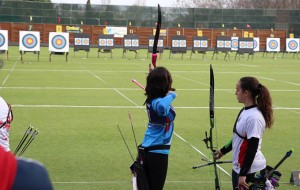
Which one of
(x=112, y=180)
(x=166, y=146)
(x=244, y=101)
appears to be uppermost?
(x=244, y=101)

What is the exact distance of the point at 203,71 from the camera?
813 inches

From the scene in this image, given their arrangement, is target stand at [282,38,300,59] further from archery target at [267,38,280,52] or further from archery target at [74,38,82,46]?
archery target at [74,38,82,46]

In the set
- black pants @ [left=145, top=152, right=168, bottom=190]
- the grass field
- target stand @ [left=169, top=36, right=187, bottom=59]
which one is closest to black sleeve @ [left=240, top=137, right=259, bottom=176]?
black pants @ [left=145, top=152, right=168, bottom=190]

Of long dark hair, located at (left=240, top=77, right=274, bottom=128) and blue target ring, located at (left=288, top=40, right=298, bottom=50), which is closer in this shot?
long dark hair, located at (left=240, top=77, right=274, bottom=128)

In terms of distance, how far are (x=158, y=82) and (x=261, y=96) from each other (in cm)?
71

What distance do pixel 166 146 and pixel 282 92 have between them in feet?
35.5

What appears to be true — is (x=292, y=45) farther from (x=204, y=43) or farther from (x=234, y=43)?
(x=204, y=43)

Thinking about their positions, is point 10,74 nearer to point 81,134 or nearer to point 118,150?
point 81,134

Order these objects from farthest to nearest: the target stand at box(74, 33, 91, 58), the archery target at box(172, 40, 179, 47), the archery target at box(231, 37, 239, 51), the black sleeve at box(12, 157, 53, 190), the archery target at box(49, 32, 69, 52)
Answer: the archery target at box(231, 37, 239, 51) < the archery target at box(172, 40, 179, 47) < the target stand at box(74, 33, 91, 58) < the archery target at box(49, 32, 69, 52) < the black sleeve at box(12, 157, 53, 190)

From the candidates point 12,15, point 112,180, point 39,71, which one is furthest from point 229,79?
point 12,15

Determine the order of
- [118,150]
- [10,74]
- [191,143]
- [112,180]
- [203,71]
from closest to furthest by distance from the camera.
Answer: [112,180] < [118,150] < [191,143] < [10,74] < [203,71]

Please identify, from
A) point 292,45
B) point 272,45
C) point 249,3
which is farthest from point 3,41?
point 249,3

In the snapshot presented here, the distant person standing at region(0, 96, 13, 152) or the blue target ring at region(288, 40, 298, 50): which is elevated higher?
the blue target ring at region(288, 40, 298, 50)

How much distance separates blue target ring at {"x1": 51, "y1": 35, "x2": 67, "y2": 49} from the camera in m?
27.1
